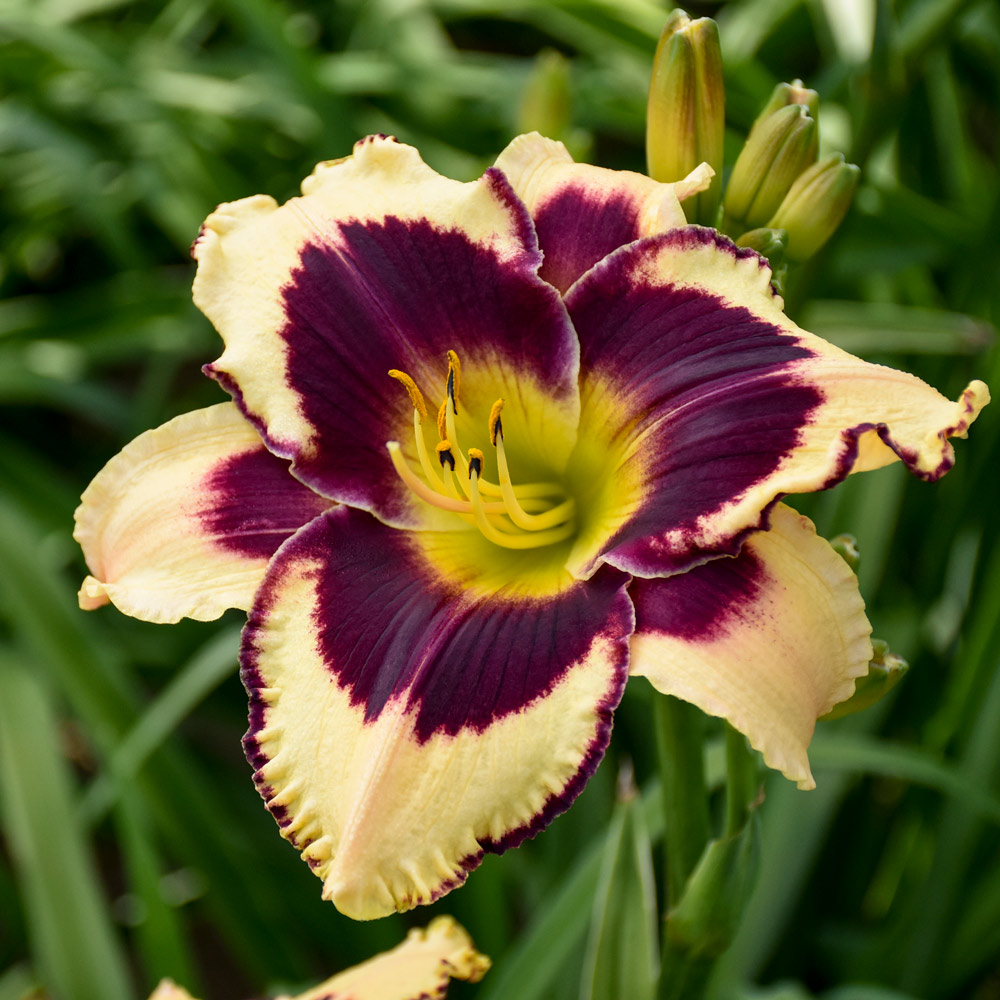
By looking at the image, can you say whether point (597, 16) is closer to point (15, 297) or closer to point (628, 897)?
point (628, 897)

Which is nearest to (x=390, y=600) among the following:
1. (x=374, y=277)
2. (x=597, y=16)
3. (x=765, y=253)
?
(x=374, y=277)

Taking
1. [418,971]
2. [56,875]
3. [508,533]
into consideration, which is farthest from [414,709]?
[56,875]

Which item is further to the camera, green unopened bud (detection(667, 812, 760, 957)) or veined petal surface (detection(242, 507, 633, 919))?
green unopened bud (detection(667, 812, 760, 957))

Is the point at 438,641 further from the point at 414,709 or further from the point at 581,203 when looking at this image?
the point at 581,203

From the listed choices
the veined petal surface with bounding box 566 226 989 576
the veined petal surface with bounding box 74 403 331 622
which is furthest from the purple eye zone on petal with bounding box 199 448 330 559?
the veined petal surface with bounding box 566 226 989 576

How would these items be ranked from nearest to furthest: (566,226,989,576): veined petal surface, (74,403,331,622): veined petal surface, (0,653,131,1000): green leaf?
(566,226,989,576): veined petal surface, (74,403,331,622): veined petal surface, (0,653,131,1000): green leaf

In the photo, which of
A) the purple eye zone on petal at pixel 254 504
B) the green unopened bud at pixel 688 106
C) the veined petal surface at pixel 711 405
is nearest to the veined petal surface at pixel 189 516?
the purple eye zone on petal at pixel 254 504

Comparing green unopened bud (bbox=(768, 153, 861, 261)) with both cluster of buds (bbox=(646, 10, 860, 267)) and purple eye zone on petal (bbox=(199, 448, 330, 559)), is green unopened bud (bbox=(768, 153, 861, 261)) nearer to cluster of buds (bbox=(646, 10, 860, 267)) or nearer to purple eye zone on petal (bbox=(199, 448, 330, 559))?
cluster of buds (bbox=(646, 10, 860, 267))
